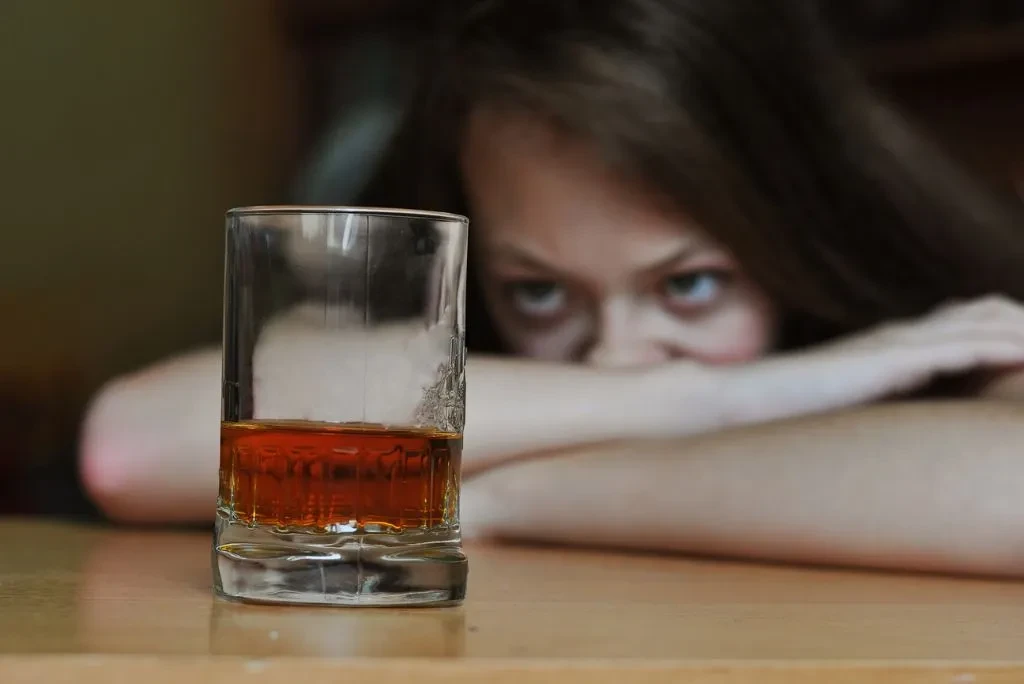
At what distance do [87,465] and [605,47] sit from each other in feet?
2.42

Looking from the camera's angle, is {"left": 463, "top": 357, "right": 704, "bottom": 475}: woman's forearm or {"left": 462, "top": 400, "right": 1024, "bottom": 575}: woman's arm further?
{"left": 463, "top": 357, "right": 704, "bottom": 475}: woman's forearm

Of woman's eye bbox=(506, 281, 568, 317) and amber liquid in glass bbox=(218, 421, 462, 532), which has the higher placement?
woman's eye bbox=(506, 281, 568, 317)

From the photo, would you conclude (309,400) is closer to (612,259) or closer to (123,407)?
(123,407)

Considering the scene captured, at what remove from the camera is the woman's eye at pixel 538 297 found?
144 centimetres

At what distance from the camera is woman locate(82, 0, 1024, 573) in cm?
77

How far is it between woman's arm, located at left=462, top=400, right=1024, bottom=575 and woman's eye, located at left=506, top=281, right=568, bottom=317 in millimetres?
609

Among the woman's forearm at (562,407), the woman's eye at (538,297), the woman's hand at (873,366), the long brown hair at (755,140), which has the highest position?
the long brown hair at (755,140)

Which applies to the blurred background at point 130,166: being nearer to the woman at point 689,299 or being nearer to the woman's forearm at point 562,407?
the woman at point 689,299

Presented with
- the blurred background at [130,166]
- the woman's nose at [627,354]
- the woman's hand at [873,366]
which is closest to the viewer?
the woman's hand at [873,366]

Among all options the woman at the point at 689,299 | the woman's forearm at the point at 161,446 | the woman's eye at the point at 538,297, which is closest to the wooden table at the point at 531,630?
the woman at the point at 689,299

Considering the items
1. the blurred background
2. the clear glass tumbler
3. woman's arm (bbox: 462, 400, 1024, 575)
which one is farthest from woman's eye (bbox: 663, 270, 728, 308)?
the blurred background

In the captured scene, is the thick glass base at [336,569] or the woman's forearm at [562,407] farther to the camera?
the woman's forearm at [562,407]

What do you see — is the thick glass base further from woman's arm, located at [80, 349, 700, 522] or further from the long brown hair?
the long brown hair

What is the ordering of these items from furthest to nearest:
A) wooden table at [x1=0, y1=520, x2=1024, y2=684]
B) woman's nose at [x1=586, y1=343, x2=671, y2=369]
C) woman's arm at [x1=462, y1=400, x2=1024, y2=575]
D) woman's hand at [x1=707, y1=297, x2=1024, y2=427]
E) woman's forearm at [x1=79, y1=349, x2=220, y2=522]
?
woman's nose at [x1=586, y1=343, x2=671, y2=369]
woman's hand at [x1=707, y1=297, x2=1024, y2=427]
woman's forearm at [x1=79, y1=349, x2=220, y2=522]
woman's arm at [x1=462, y1=400, x2=1024, y2=575]
wooden table at [x1=0, y1=520, x2=1024, y2=684]
